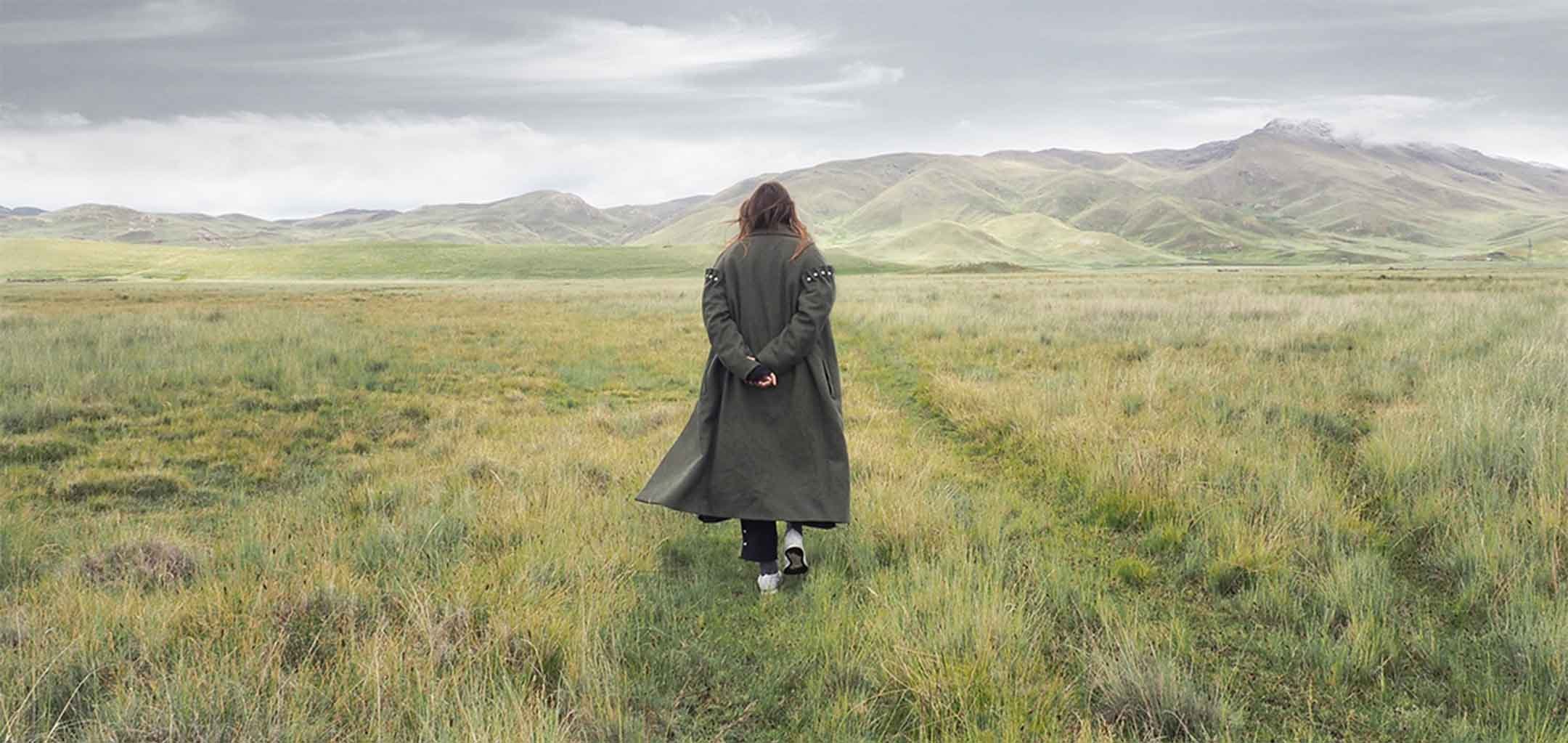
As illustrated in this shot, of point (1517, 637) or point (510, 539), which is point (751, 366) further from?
point (1517, 637)

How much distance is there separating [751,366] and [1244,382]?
8085mm

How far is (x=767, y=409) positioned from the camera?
481 centimetres

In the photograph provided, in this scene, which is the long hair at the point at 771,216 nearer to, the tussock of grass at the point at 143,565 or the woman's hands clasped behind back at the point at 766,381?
the woman's hands clasped behind back at the point at 766,381

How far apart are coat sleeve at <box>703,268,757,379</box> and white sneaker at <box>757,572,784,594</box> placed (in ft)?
4.10

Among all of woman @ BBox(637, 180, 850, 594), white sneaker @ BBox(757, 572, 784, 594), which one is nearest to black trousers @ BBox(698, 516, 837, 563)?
woman @ BBox(637, 180, 850, 594)

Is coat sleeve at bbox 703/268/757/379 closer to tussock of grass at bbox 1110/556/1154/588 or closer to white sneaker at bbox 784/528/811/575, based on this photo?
white sneaker at bbox 784/528/811/575

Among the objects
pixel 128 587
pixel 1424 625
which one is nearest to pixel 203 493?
pixel 128 587

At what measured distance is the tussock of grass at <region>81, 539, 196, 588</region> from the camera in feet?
14.5

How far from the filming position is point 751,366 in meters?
4.61

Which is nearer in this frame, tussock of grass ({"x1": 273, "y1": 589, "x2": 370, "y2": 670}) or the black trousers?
tussock of grass ({"x1": 273, "y1": 589, "x2": 370, "y2": 670})

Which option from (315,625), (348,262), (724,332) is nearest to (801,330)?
(724,332)

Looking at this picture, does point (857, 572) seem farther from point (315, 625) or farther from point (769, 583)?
point (315, 625)

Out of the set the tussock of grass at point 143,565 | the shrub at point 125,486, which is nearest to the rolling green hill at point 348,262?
the shrub at point 125,486

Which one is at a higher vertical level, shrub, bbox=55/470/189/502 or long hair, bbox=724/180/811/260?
long hair, bbox=724/180/811/260
